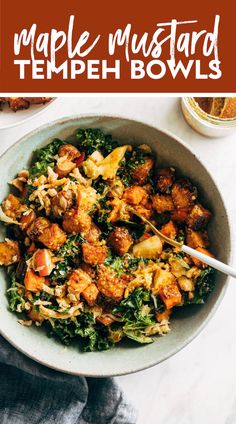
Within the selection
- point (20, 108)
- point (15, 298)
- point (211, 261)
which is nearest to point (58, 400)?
point (15, 298)

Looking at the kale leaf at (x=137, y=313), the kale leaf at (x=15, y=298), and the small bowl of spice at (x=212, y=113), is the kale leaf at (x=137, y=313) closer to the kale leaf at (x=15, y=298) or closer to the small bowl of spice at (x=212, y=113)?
the kale leaf at (x=15, y=298)

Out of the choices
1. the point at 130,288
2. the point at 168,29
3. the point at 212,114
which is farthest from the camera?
the point at 212,114

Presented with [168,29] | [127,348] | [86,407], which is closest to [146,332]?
[127,348]

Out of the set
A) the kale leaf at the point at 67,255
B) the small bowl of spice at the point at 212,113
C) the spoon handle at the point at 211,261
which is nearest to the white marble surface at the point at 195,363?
the small bowl of spice at the point at 212,113

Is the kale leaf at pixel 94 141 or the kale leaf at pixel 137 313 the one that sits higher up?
the kale leaf at pixel 94 141

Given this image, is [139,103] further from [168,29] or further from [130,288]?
[130,288]

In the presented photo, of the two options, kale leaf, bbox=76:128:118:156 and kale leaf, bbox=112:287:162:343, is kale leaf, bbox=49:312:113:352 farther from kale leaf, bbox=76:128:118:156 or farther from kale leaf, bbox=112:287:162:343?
kale leaf, bbox=76:128:118:156
